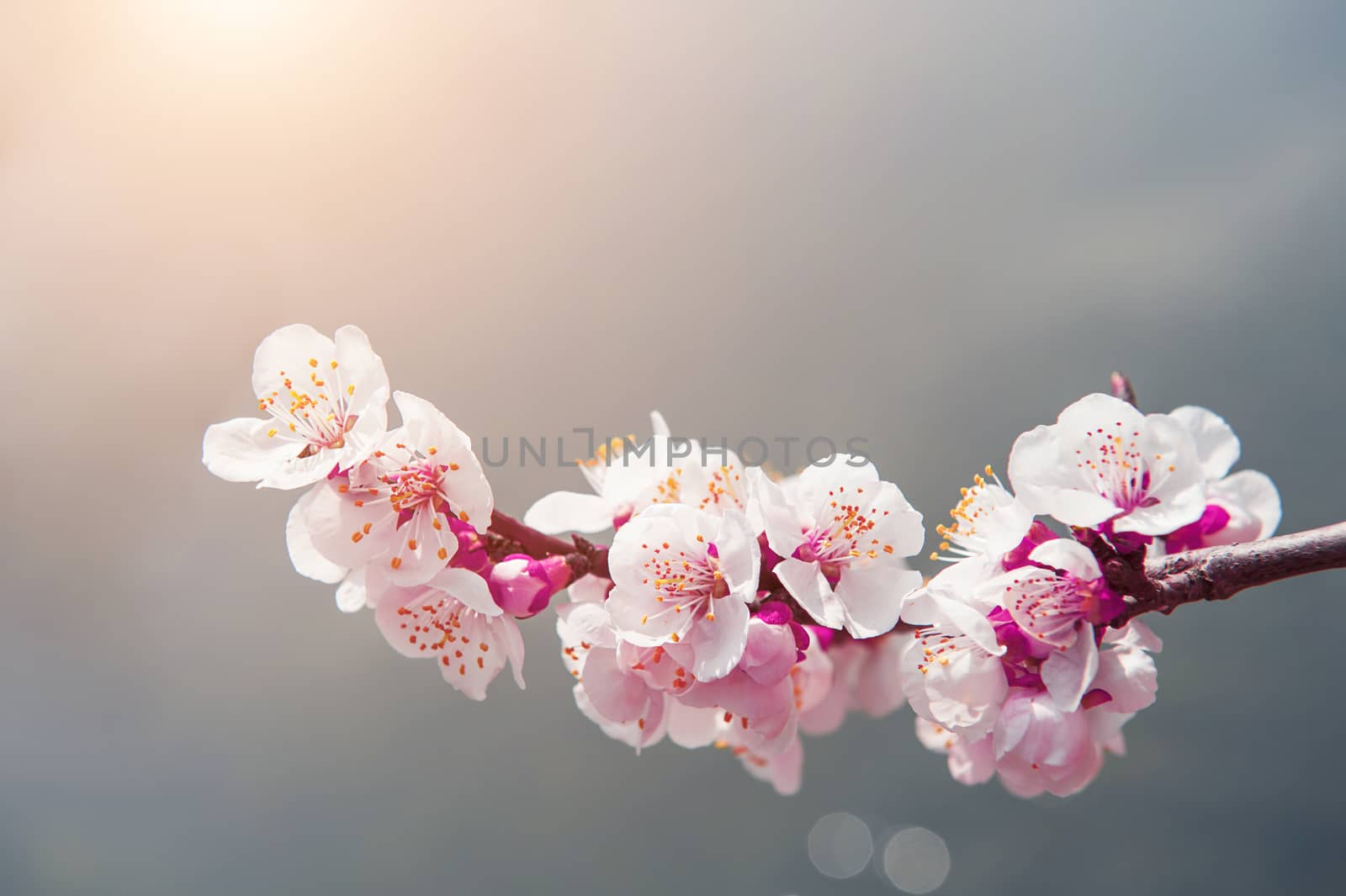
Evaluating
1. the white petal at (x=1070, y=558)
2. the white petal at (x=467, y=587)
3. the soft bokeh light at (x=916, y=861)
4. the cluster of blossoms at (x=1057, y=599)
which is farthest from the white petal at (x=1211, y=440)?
the soft bokeh light at (x=916, y=861)

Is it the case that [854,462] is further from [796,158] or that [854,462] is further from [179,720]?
[179,720]

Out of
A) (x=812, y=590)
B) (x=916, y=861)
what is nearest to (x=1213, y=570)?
(x=812, y=590)

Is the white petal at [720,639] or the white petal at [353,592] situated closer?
the white petal at [720,639]

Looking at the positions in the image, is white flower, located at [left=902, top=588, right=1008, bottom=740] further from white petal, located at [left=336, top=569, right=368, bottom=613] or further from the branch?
white petal, located at [left=336, top=569, right=368, bottom=613]

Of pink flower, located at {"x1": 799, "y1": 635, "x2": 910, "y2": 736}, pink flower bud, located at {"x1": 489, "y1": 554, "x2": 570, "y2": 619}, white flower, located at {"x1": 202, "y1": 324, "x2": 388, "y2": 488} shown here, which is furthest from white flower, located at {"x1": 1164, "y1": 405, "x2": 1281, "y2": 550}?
white flower, located at {"x1": 202, "y1": 324, "x2": 388, "y2": 488}

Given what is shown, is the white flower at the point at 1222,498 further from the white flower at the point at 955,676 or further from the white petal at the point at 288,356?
the white petal at the point at 288,356

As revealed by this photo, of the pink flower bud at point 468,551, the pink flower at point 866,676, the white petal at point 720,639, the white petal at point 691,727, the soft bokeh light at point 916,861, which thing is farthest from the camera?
the soft bokeh light at point 916,861
